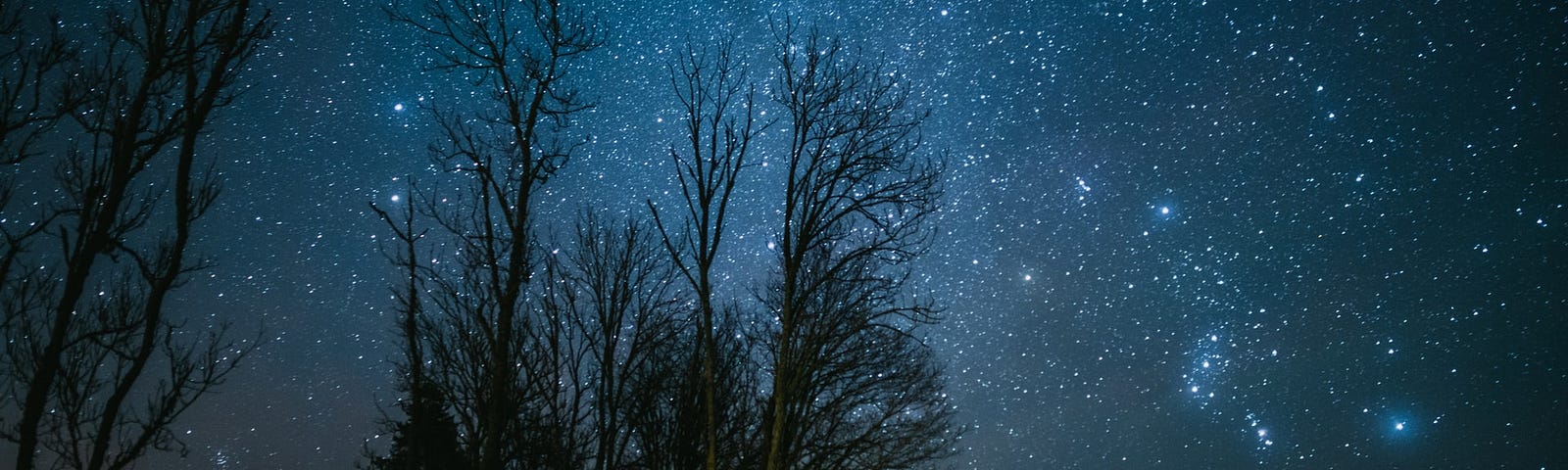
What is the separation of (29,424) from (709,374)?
459 centimetres

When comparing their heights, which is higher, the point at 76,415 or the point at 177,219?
the point at 76,415

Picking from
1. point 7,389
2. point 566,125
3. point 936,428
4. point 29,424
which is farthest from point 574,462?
point 29,424

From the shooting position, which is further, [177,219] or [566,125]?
[566,125]

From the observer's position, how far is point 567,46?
212 inches

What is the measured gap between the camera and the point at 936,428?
15.4 meters

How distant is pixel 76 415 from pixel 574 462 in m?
9.26

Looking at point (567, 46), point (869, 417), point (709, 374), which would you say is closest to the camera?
point (567, 46)

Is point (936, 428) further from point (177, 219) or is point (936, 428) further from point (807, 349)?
point (177, 219)

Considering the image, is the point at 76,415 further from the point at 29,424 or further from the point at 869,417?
the point at 869,417

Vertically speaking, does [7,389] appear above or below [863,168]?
below

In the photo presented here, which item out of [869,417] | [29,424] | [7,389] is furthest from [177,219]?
[869,417]

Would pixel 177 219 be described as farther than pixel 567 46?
No

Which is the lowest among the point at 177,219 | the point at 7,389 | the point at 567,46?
the point at 177,219

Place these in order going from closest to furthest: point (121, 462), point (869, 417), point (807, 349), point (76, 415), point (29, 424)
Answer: point (29, 424)
point (121, 462)
point (76, 415)
point (807, 349)
point (869, 417)
